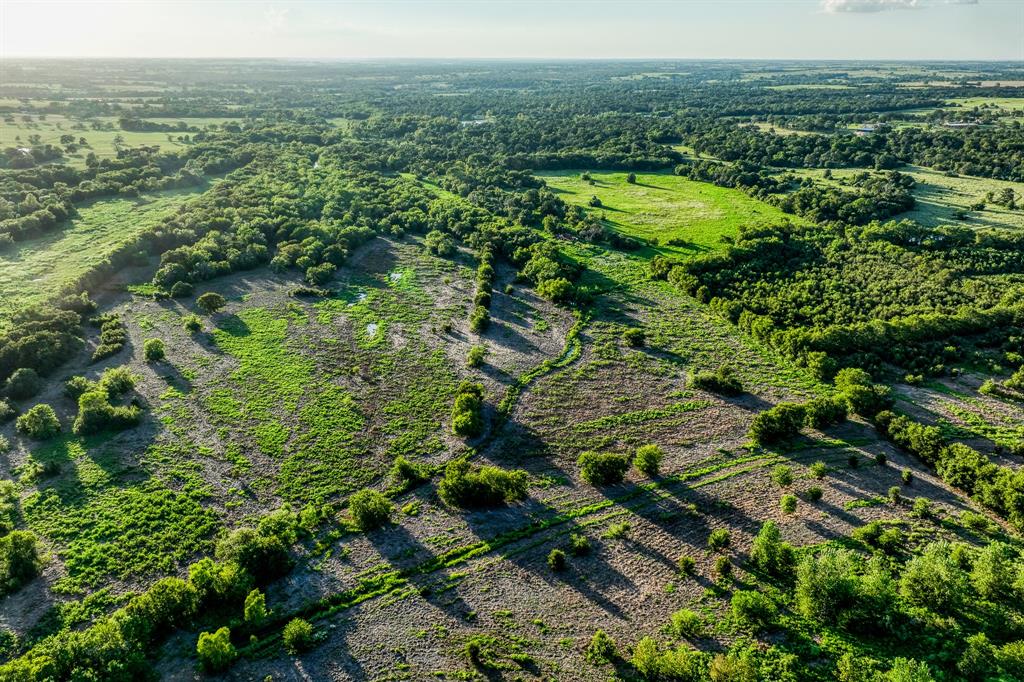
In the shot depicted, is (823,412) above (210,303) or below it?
below

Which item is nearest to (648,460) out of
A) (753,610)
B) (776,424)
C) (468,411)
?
(776,424)

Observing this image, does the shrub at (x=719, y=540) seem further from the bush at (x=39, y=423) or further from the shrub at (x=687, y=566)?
the bush at (x=39, y=423)

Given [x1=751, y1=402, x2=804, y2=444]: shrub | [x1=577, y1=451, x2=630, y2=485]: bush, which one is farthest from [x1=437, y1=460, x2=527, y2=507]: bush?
[x1=751, y1=402, x2=804, y2=444]: shrub

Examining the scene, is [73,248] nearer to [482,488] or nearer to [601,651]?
[482,488]

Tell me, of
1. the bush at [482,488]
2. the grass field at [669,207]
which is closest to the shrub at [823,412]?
the bush at [482,488]

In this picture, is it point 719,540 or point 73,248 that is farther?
point 73,248

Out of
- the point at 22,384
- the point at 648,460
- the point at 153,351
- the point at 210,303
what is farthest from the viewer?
the point at 210,303

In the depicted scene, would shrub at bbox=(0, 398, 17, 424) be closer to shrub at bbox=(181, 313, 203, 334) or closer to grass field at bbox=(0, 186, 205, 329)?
shrub at bbox=(181, 313, 203, 334)
